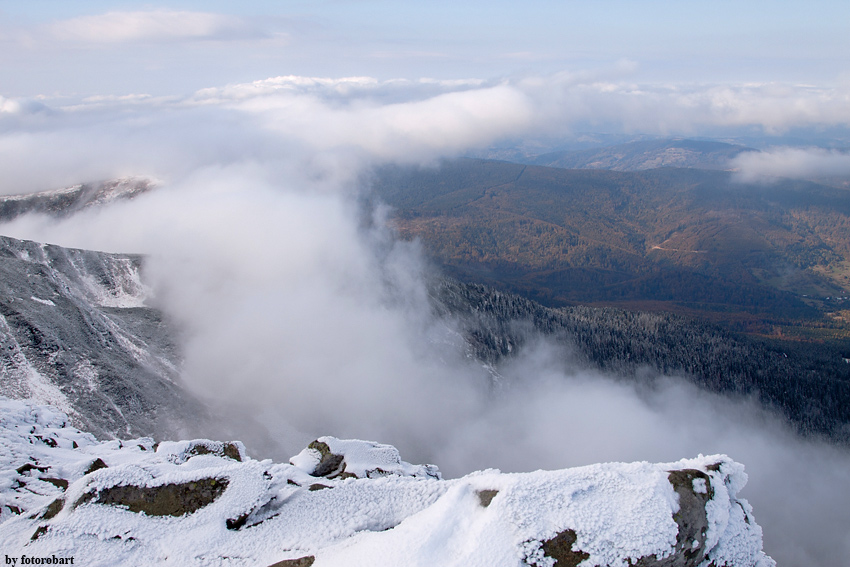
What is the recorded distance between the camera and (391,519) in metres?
31.0

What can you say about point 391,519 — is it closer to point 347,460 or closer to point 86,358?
point 347,460

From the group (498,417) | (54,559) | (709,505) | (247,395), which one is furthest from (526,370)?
(54,559)

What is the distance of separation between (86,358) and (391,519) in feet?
263

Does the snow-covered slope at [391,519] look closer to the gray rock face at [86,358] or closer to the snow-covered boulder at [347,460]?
the snow-covered boulder at [347,460]

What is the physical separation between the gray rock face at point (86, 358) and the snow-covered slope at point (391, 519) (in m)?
45.8

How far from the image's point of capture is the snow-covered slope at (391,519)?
26.3 m

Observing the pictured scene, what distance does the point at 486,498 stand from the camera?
96.2ft

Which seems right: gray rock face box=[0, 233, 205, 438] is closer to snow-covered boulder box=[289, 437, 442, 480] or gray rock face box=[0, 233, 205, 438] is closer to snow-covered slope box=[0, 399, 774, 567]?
snow-covered boulder box=[289, 437, 442, 480]

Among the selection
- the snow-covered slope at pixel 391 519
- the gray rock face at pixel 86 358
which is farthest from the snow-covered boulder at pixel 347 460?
the gray rock face at pixel 86 358

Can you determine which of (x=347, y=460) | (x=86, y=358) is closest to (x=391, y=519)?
(x=347, y=460)

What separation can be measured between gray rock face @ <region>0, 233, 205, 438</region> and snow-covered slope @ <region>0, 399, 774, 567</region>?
45.8 m

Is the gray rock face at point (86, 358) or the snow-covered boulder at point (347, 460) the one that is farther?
the gray rock face at point (86, 358)

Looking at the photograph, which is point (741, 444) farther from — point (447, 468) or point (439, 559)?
point (439, 559)

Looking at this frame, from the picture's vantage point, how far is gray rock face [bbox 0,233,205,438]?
73.5 metres
